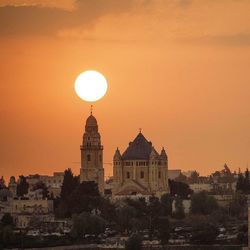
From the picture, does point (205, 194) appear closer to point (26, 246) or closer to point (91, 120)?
point (91, 120)

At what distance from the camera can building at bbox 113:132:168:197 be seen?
100438 millimetres

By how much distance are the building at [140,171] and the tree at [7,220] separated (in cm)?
1157

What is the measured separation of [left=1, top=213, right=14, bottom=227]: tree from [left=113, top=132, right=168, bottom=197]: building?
11.6 m

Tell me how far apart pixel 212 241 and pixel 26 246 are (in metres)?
8.93

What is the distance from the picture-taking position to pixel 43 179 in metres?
126

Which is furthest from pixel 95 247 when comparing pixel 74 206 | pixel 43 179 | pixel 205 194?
pixel 43 179

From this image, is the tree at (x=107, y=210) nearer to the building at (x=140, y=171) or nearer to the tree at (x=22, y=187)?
the building at (x=140, y=171)

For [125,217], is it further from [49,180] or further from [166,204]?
[49,180]

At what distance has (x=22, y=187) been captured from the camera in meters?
108

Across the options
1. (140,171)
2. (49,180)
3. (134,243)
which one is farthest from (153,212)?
(49,180)

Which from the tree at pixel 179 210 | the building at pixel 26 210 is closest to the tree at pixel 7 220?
the building at pixel 26 210

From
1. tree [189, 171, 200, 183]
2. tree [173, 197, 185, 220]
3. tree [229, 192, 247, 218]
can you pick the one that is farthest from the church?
tree [189, 171, 200, 183]

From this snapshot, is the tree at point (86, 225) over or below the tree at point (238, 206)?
below

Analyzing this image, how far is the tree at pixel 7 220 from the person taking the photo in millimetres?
87000
